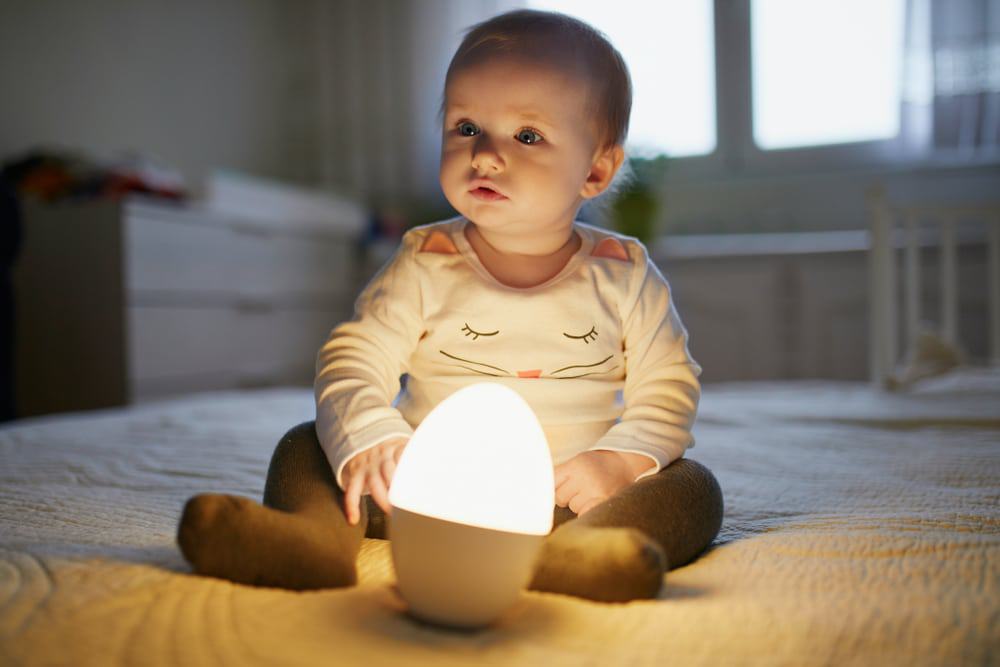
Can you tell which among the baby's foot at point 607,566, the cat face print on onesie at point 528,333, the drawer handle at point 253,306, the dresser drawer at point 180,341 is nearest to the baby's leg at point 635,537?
the baby's foot at point 607,566

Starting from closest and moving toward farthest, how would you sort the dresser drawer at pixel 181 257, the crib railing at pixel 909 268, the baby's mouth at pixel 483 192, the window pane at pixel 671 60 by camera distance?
the baby's mouth at pixel 483 192 → the crib railing at pixel 909 268 → the dresser drawer at pixel 181 257 → the window pane at pixel 671 60

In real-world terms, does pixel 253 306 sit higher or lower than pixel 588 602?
lower

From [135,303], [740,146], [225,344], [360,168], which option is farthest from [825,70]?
[135,303]

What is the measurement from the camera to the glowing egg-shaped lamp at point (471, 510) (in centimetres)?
50

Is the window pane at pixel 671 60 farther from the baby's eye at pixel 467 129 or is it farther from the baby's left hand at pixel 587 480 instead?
the baby's left hand at pixel 587 480

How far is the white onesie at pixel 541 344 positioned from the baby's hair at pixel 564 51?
14 cm

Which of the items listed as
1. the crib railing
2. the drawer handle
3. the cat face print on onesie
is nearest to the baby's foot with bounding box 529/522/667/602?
the cat face print on onesie

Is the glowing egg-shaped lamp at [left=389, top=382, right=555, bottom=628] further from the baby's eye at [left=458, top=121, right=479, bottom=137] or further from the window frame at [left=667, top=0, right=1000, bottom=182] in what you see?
the window frame at [left=667, top=0, right=1000, bottom=182]

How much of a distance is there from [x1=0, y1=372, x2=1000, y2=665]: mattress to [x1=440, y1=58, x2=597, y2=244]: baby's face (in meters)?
0.32

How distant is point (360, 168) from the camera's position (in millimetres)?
3867

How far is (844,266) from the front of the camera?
9.23ft

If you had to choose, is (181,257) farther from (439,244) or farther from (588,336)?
(588,336)

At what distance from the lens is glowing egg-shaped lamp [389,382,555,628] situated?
0.50 m

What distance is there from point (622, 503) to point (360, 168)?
3416 mm
